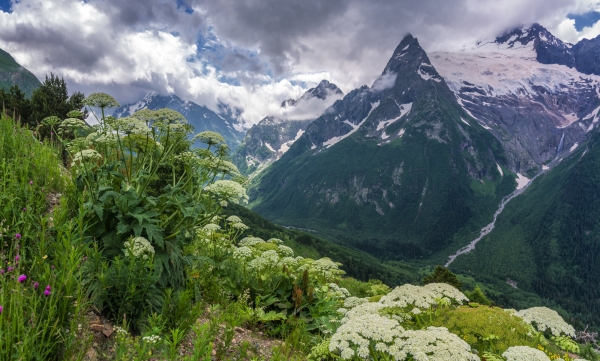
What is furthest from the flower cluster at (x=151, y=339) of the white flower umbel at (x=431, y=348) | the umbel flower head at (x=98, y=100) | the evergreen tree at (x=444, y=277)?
the evergreen tree at (x=444, y=277)

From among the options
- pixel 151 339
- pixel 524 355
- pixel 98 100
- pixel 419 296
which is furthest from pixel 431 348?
pixel 98 100

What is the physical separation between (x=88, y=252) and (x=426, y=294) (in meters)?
7.43

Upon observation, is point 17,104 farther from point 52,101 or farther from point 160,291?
point 160,291

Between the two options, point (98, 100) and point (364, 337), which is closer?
point (364, 337)

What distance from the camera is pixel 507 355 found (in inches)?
194

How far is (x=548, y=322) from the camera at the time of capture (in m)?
6.75

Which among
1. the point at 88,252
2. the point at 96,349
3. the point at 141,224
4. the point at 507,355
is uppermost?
the point at 141,224

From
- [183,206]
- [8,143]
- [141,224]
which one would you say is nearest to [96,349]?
[141,224]

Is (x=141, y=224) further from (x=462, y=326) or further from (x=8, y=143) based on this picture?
(x=462, y=326)

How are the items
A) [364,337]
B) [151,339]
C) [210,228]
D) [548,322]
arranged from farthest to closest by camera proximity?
[210,228] < [548,322] < [364,337] < [151,339]

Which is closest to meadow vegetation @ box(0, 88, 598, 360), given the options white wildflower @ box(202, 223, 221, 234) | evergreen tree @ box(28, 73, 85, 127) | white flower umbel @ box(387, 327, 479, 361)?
white flower umbel @ box(387, 327, 479, 361)

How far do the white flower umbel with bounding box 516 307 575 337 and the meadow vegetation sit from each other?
0.04m

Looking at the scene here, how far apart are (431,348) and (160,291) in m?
5.15

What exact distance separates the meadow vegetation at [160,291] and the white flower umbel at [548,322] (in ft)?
0.12
